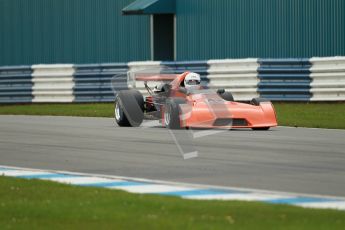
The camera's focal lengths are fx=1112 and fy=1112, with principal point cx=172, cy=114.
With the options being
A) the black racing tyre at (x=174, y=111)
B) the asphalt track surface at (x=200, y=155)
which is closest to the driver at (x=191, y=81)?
the black racing tyre at (x=174, y=111)

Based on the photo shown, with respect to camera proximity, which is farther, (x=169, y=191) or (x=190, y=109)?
(x=190, y=109)

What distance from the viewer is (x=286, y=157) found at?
1512 centimetres

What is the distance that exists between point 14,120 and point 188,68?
19.3 feet

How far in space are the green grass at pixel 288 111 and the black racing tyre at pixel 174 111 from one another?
8.78 feet

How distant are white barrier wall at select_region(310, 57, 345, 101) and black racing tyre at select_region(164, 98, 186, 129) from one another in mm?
6885

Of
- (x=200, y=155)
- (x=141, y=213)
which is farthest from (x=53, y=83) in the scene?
(x=141, y=213)

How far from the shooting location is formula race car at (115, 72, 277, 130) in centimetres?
1966

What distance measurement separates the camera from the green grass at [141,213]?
30.1 feet

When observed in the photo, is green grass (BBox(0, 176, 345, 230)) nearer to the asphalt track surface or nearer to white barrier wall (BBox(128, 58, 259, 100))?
the asphalt track surface

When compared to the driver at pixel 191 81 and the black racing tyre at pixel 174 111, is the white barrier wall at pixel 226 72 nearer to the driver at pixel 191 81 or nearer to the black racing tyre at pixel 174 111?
the driver at pixel 191 81

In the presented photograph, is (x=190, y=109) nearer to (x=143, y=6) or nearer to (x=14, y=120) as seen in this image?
(x=14, y=120)

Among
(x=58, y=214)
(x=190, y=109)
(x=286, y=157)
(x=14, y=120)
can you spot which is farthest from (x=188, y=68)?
(x=58, y=214)

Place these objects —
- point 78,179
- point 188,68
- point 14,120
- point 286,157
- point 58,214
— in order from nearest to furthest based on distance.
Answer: point 58,214, point 78,179, point 286,157, point 14,120, point 188,68

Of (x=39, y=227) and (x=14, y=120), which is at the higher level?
(x=39, y=227)
